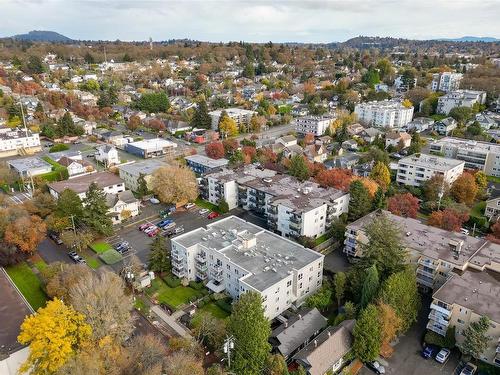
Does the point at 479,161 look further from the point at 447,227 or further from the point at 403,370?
the point at 403,370

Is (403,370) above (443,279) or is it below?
below

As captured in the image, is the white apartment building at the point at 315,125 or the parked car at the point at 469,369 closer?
the parked car at the point at 469,369

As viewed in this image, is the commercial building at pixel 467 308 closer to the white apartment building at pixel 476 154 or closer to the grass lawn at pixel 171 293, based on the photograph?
the grass lawn at pixel 171 293

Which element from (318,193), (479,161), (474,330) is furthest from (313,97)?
(474,330)

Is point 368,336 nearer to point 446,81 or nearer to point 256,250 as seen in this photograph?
point 256,250

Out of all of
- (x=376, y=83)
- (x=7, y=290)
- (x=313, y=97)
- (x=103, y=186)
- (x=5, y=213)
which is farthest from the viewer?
(x=376, y=83)

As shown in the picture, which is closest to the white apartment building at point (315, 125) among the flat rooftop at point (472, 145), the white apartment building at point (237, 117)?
the white apartment building at point (237, 117)

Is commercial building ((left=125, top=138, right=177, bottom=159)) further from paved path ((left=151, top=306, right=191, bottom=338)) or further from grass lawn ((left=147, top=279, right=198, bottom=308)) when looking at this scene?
paved path ((left=151, top=306, right=191, bottom=338))

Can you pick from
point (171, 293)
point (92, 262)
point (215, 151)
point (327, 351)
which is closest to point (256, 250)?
point (171, 293)
